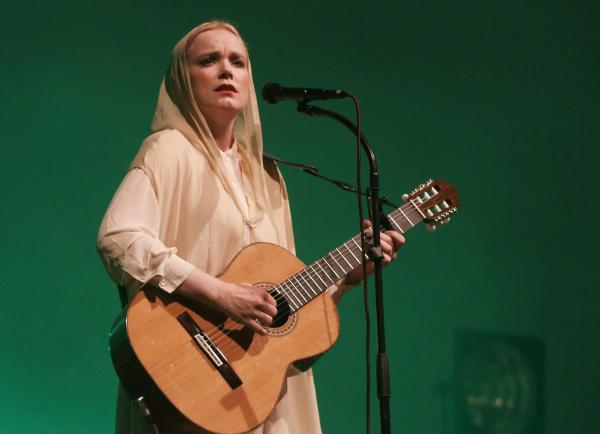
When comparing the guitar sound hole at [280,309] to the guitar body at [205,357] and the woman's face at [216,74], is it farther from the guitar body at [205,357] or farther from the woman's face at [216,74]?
the woman's face at [216,74]

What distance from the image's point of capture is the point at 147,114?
132 inches

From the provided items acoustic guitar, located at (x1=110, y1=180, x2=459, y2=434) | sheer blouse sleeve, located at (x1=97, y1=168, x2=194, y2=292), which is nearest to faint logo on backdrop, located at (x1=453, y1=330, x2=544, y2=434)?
acoustic guitar, located at (x1=110, y1=180, x2=459, y2=434)

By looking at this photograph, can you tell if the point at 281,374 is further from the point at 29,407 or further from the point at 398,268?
the point at 398,268

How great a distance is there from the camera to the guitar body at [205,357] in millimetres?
1910

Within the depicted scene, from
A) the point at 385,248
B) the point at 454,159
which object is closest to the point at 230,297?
the point at 385,248

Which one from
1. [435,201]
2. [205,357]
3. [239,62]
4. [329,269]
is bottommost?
[205,357]

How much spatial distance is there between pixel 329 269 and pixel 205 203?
0.43 m

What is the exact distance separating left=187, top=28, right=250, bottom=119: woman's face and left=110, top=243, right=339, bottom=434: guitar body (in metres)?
0.46

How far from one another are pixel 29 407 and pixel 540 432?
2.29 meters

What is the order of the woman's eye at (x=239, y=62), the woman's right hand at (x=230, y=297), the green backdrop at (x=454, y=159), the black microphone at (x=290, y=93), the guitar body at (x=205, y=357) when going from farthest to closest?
the green backdrop at (x=454, y=159)
the woman's eye at (x=239, y=62)
the black microphone at (x=290, y=93)
the woman's right hand at (x=230, y=297)
the guitar body at (x=205, y=357)

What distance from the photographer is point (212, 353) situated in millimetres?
2012

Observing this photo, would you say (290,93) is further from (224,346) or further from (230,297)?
(224,346)

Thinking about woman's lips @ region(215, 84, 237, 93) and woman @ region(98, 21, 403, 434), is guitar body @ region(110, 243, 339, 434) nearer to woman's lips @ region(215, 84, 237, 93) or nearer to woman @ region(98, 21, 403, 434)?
woman @ region(98, 21, 403, 434)

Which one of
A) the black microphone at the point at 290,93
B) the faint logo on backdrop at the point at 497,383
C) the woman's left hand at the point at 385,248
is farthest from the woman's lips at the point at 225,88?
the faint logo on backdrop at the point at 497,383
